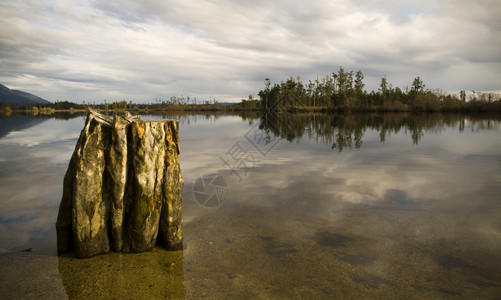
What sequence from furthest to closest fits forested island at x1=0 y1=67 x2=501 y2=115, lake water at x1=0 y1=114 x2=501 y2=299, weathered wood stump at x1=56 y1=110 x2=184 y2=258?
forested island at x1=0 y1=67 x2=501 y2=115, weathered wood stump at x1=56 y1=110 x2=184 y2=258, lake water at x1=0 y1=114 x2=501 y2=299

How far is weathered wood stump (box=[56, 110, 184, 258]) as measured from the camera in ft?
10.9

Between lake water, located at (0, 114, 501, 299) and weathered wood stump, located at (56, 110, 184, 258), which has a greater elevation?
weathered wood stump, located at (56, 110, 184, 258)

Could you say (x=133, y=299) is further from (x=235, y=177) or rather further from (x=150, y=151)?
(x=235, y=177)

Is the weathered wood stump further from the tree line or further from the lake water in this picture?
the tree line

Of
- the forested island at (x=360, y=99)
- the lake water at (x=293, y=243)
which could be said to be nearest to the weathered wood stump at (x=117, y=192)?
the lake water at (x=293, y=243)

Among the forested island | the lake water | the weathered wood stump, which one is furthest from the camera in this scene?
the forested island

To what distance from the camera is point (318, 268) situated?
10.4 feet

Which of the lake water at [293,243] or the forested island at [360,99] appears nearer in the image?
the lake water at [293,243]

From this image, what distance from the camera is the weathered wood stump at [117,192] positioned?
3.32m

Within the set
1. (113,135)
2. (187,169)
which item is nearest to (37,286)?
(113,135)

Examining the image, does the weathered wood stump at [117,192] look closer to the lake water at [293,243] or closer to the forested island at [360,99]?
the lake water at [293,243]

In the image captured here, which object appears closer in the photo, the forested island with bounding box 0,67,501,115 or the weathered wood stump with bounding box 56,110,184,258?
the weathered wood stump with bounding box 56,110,184,258

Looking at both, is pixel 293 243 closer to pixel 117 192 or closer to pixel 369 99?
pixel 117 192

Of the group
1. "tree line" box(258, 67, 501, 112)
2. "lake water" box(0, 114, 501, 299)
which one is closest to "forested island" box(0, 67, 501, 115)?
"tree line" box(258, 67, 501, 112)
